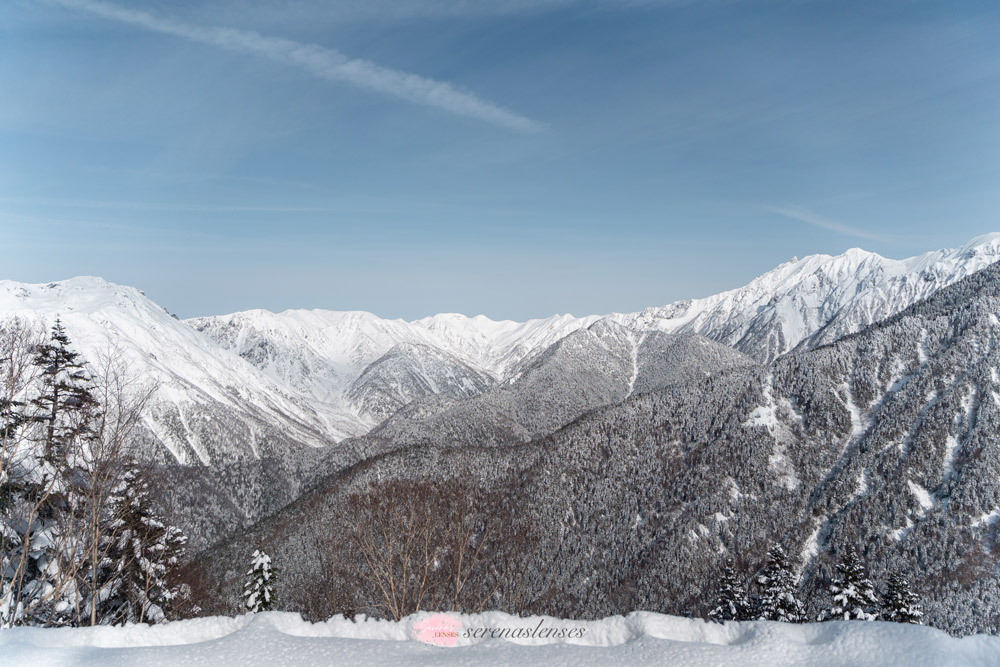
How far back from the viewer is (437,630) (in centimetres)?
1205

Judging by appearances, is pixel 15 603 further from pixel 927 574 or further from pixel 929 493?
pixel 929 493

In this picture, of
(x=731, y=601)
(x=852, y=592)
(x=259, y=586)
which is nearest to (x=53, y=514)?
(x=259, y=586)

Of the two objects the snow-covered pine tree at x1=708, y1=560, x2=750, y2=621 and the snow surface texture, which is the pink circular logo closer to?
the snow surface texture

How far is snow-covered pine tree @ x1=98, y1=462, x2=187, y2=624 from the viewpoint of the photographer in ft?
65.1

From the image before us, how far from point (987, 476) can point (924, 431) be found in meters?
19.3

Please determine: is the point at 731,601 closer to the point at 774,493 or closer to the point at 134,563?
the point at 134,563

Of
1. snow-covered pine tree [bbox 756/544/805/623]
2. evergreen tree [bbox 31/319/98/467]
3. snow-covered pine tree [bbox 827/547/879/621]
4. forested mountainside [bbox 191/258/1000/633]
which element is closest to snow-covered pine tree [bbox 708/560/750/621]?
snow-covered pine tree [bbox 756/544/805/623]

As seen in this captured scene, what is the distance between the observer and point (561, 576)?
15800 centimetres

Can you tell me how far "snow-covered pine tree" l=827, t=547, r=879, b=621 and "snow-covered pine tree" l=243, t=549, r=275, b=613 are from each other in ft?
121

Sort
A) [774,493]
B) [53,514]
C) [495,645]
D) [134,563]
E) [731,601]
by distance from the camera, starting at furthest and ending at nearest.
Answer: [774,493], [731,601], [134,563], [53,514], [495,645]

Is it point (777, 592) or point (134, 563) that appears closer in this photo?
point (134, 563)

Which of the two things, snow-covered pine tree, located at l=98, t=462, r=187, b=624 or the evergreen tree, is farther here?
snow-covered pine tree, located at l=98, t=462, r=187, b=624

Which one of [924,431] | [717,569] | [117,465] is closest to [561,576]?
[717,569]

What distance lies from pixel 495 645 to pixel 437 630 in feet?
4.73
